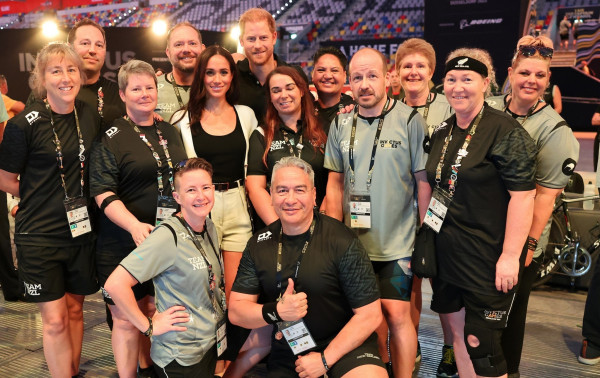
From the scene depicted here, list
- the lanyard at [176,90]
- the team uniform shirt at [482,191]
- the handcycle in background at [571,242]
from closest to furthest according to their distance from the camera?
the team uniform shirt at [482,191] < the lanyard at [176,90] < the handcycle in background at [571,242]

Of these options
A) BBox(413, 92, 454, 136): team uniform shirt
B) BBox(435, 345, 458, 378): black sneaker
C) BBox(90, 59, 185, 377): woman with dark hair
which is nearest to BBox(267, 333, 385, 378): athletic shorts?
BBox(90, 59, 185, 377): woman with dark hair

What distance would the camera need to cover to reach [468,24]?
10484mm

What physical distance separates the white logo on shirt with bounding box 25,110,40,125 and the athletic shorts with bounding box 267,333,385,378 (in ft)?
5.25

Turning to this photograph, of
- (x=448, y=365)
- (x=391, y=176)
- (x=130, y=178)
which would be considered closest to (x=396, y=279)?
(x=391, y=176)

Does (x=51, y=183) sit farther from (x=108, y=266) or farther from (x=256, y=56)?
(x=256, y=56)

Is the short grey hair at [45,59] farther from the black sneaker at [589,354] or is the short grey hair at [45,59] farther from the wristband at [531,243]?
the black sneaker at [589,354]

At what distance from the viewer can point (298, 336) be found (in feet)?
7.69

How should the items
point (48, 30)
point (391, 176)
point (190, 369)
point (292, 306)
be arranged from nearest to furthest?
point (292, 306) < point (190, 369) < point (391, 176) < point (48, 30)

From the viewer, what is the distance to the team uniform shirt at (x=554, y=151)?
2.63 m

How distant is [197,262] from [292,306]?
517 mm

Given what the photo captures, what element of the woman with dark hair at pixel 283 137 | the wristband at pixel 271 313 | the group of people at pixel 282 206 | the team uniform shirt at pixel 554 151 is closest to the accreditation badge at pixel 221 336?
the group of people at pixel 282 206

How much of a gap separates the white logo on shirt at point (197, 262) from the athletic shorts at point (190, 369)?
39 cm

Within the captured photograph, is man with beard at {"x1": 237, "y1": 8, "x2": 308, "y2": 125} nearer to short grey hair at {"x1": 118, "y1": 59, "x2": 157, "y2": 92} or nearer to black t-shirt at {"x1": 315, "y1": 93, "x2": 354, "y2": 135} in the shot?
black t-shirt at {"x1": 315, "y1": 93, "x2": 354, "y2": 135}

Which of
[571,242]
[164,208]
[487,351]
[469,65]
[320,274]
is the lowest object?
[571,242]
